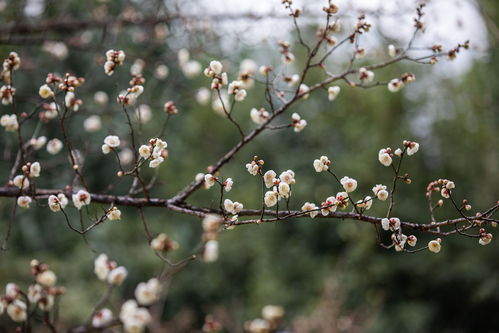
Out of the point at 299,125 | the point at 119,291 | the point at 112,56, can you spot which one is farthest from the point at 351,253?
the point at 112,56

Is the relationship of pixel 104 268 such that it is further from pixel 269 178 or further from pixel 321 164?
pixel 321 164

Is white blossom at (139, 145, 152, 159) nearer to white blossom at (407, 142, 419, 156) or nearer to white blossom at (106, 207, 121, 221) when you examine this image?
white blossom at (106, 207, 121, 221)

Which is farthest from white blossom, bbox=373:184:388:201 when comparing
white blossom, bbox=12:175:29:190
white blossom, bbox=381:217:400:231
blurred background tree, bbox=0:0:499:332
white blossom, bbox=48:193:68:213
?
blurred background tree, bbox=0:0:499:332

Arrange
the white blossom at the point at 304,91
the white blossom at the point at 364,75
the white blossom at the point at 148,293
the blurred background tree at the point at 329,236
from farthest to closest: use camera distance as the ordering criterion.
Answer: the blurred background tree at the point at 329,236, the white blossom at the point at 364,75, the white blossom at the point at 304,91, the white blossom at the point at 148,293

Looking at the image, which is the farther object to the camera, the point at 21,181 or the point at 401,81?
the point at 401,81

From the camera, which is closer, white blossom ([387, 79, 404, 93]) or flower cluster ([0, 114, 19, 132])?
flower cluster ([0, 114, 19, 132])

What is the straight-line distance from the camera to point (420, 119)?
7.00m

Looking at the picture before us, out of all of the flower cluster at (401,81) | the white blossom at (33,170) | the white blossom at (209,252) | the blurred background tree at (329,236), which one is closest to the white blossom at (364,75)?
the flower cluster at (401,81)

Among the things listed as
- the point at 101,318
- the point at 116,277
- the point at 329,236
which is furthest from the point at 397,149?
the point at 329,236

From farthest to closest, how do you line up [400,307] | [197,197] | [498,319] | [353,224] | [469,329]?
[197,197]
[353,224]
[400,307]
[469,329]
[498,319]

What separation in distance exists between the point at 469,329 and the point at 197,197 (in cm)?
434

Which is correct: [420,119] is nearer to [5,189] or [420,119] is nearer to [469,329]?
[469,329]

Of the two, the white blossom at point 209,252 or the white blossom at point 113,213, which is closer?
the white blossom at point 113,213

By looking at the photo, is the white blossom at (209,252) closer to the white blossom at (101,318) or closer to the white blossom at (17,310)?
the white blossom at (101,318)
